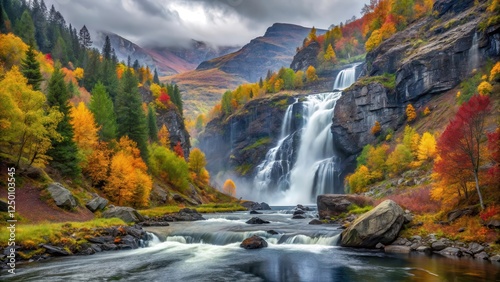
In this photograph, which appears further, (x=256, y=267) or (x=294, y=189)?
(x=294, y=189)

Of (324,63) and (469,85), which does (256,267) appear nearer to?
(469,85)

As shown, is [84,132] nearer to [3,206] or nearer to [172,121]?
[3,206]

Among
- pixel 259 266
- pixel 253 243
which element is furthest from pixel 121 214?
pixel 259 266

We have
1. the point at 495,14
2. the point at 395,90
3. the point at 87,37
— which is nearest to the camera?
the point at 495,14

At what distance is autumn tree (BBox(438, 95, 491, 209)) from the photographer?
28469 mm

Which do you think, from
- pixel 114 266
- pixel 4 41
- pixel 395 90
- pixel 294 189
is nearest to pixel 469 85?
pixel 395 90

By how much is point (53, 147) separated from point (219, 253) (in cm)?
2777

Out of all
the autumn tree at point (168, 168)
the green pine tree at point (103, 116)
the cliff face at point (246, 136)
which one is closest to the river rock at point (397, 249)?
the green pine tree at point (103, 116)

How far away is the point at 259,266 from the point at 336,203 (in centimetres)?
2634

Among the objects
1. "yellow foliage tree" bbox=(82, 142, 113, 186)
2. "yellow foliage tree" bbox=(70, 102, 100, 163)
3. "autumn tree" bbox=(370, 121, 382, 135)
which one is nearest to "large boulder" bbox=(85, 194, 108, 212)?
"yellow foliage tree" bbox=(82, 142, 113, 186)

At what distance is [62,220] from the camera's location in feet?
105

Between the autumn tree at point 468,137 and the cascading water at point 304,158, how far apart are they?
7721 centimetres

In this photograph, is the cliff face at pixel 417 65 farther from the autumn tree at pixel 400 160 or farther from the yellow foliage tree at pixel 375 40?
the autumn tree at pixel 400 160

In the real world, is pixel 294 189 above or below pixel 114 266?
above
